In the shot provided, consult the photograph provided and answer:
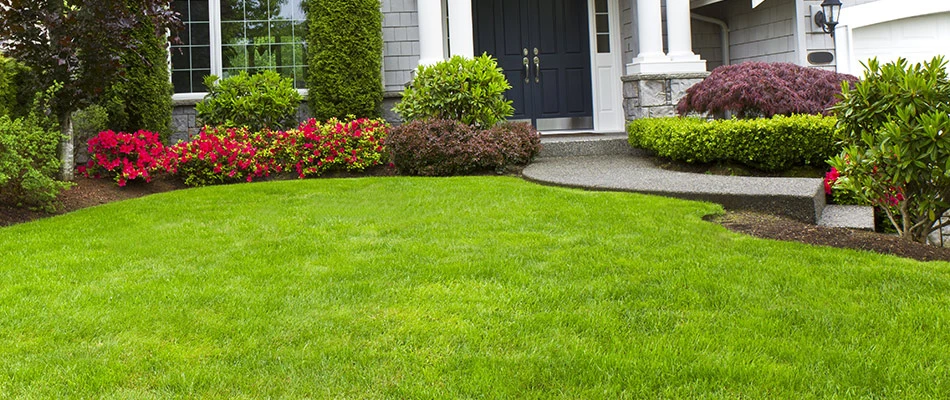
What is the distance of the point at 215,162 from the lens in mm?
8602

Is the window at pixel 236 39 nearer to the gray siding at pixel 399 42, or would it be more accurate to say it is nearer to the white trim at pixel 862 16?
the gray siding at pixel 399 42

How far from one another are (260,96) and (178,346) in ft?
22.9

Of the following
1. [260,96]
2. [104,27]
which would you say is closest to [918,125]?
[104,27]

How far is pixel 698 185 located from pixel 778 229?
152cm

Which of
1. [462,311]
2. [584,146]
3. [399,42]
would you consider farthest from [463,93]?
[462,311]

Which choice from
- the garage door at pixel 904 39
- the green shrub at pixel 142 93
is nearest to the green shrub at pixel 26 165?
the green shrub at pixel 142 93

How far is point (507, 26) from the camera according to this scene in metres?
11.5

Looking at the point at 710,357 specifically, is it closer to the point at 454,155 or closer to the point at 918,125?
the point at 918,125

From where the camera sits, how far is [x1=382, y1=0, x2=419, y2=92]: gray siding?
35.3 ft

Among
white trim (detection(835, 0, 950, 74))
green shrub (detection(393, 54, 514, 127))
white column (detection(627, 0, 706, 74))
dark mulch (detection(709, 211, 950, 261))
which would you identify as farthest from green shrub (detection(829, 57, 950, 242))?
white trim (detection(835, 0, 950, 74))

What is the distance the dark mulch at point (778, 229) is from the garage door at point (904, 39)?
→ 6.23 metres

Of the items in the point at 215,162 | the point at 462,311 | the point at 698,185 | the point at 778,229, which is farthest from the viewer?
the point at 215,162

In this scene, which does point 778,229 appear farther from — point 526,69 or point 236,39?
point 236,39

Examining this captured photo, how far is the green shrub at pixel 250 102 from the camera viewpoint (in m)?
9.64
